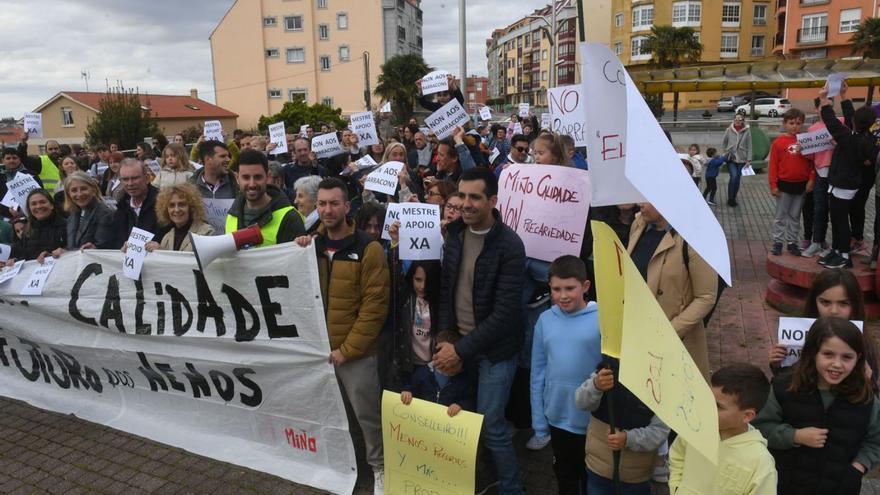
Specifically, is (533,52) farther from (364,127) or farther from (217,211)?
(217,211)

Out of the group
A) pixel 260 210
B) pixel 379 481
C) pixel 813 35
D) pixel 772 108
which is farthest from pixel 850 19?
pixel 379 481

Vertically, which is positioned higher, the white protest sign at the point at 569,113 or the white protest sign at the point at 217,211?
the white protest sign at the point at 569,113

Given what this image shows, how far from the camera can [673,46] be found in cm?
5872

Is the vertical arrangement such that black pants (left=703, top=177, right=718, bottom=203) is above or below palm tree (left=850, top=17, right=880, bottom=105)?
below

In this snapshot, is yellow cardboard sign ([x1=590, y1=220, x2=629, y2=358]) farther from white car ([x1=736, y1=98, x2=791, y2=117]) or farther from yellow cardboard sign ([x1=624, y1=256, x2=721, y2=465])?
white car ([x1=736, y1=98, x2=791, y2=117])

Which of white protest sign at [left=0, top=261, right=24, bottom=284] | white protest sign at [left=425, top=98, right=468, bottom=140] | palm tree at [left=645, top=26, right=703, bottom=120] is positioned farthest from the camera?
palm tree at [left=645, top=26, right=703, bottom=120]

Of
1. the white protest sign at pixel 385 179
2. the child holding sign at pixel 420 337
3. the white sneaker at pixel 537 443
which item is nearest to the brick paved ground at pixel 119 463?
the white sneaker at pixel 537 443

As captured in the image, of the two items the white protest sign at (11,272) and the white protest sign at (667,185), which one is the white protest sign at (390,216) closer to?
the white protest sign at (667,185)

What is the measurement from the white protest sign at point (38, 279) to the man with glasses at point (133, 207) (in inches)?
18.7

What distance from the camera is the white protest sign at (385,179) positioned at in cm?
579

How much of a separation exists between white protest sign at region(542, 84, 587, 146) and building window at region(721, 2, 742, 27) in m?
71.8

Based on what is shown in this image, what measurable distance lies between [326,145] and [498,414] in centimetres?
540

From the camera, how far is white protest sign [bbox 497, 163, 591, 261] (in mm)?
4188

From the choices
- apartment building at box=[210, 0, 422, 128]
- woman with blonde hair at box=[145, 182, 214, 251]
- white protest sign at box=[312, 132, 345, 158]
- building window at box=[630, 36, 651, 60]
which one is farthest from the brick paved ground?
building window at box=[630, 36, 651, 60]
